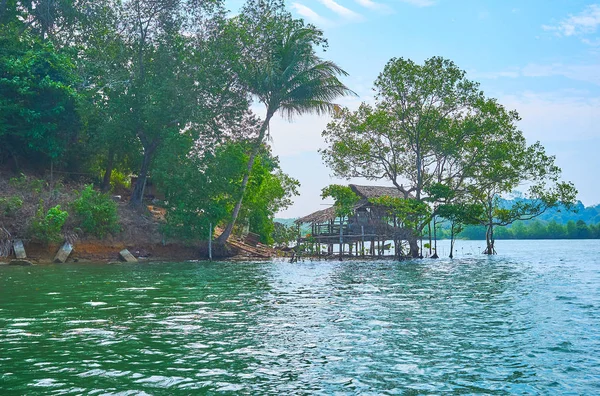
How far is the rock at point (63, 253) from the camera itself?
2641 cm

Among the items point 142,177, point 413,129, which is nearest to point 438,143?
point 413,129

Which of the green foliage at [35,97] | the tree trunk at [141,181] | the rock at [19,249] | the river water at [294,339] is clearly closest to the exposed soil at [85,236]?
the rock at [19,249]

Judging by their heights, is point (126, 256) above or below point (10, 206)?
below

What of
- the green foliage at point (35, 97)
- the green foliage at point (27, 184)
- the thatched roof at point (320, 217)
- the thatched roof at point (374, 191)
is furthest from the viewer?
the thatched roof at point (374, 191)

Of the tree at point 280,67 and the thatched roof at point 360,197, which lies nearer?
the tree at point 280,67

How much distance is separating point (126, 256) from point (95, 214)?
277cm

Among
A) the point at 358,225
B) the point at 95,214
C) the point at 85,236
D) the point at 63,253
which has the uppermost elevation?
the point at 95,214

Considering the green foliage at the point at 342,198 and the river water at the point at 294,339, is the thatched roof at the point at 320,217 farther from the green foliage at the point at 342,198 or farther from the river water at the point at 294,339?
the river water at the point at 294,339

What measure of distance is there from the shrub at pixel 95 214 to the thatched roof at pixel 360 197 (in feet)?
49.0

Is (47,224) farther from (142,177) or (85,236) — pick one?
(142,177)

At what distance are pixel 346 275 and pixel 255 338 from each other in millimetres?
14066

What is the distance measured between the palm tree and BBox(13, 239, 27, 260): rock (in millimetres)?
11741

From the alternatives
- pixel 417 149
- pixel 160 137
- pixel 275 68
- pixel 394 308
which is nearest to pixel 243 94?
pixel 275 68

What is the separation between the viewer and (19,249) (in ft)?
84.2
